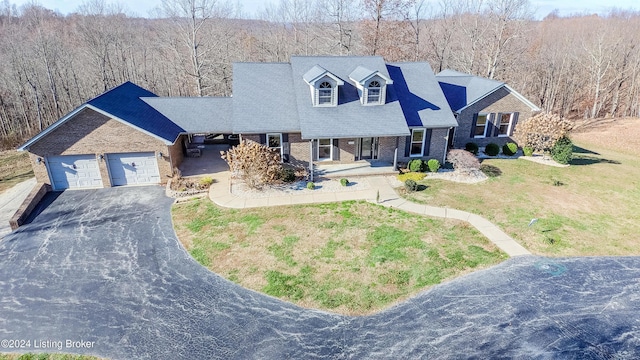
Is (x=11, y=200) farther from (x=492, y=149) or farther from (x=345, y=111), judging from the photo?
(x=492, y=149)

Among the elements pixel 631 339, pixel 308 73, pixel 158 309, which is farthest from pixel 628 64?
pixel 158 309

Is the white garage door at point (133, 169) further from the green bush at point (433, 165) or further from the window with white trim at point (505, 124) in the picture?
the window with white trim at point (505, 124)

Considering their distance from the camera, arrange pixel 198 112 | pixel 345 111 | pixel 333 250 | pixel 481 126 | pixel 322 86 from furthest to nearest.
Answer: pixel 481 126
pixel 198 112
pixel 345 111
pixel 322 86
pixel 333 250

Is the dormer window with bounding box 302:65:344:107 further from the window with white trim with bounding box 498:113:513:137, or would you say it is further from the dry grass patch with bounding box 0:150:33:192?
the dry grass patch with bounding box 0:150:33:192

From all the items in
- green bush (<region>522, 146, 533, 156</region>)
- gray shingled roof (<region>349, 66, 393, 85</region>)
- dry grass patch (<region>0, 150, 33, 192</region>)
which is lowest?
dry grass patch (<region>0, 150, 33, 192</region>)

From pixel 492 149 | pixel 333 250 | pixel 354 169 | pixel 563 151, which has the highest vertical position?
pixel 563 151

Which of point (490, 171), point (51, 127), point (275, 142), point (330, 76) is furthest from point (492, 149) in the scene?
point (51, 127)

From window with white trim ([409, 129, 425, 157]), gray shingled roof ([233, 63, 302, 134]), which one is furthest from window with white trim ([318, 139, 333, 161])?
window with white trim ([409, 129, 425, 157])
